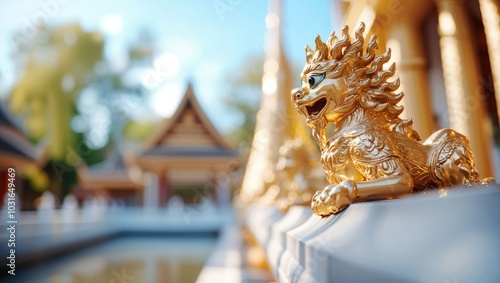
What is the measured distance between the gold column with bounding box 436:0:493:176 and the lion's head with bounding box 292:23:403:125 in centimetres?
151

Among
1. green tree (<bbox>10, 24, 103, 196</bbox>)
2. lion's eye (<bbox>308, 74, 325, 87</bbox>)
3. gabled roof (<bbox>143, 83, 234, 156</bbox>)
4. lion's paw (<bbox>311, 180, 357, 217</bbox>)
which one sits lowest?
lion's paw (<bbox>311, 180, 357, 217</bbox>)

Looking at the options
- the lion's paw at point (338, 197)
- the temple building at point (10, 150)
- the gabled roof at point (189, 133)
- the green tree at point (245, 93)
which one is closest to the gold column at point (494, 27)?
the lion's paw at point (338, 197)

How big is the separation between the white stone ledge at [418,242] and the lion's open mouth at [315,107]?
0.34 m

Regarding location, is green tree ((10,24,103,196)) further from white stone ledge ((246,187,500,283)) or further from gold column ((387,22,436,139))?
white stone ledge ((246,187,500,283))

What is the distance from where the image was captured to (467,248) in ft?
1.88

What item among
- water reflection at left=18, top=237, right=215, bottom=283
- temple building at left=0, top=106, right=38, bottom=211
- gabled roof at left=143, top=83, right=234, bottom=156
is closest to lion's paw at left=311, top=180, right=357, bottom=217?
water reflection at left=18, top=237, right=215, bottom=283

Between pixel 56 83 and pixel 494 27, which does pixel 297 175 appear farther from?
pixel 56 83

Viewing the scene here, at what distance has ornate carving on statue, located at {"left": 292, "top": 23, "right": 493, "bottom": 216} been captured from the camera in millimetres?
907

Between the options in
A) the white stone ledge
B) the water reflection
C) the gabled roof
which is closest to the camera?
the white stone ledge

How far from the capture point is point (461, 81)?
2.34 m

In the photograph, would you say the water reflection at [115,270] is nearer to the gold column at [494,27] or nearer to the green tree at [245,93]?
the gold column at [494,27]

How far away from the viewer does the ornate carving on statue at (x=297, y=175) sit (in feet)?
6.39

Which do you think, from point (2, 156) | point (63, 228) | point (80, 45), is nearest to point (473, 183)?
point (63, 228)

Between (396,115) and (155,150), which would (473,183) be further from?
(155,150)
